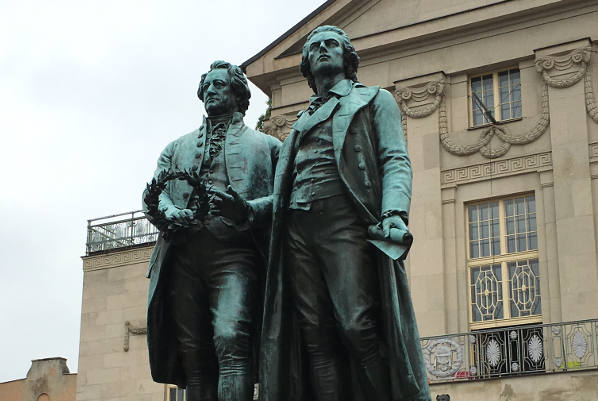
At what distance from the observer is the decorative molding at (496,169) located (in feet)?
78.5

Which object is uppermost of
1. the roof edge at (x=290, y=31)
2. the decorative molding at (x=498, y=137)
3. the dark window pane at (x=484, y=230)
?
the roof edge at (x=290, y=31)

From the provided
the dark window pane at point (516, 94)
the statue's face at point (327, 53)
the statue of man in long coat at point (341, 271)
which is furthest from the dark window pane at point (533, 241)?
the statue of man in long coat at point (341, 271)

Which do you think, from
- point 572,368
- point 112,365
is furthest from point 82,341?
point 572,368

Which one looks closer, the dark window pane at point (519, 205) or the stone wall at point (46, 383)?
the dark window pane at point (519, 205)

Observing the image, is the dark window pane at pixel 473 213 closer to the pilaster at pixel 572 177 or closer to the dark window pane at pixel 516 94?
the pilaster at pixel 572 177

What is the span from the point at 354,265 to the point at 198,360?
1039mm

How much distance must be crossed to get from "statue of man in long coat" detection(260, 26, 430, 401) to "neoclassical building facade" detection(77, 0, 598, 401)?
15449 mm

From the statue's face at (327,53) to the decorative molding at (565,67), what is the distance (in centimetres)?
1781

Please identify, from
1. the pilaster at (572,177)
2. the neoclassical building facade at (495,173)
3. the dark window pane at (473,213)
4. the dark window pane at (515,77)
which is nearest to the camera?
the neoclassical building facade at (495,173)

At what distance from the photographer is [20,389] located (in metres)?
32.0

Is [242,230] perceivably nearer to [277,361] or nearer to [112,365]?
[277,361]

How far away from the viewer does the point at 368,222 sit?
20.6 ft

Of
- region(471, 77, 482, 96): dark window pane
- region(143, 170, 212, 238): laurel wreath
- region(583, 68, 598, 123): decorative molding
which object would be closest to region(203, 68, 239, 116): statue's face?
region(143, 170, 212, 238): laurel wreath

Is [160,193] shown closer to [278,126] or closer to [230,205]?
[230,205]
